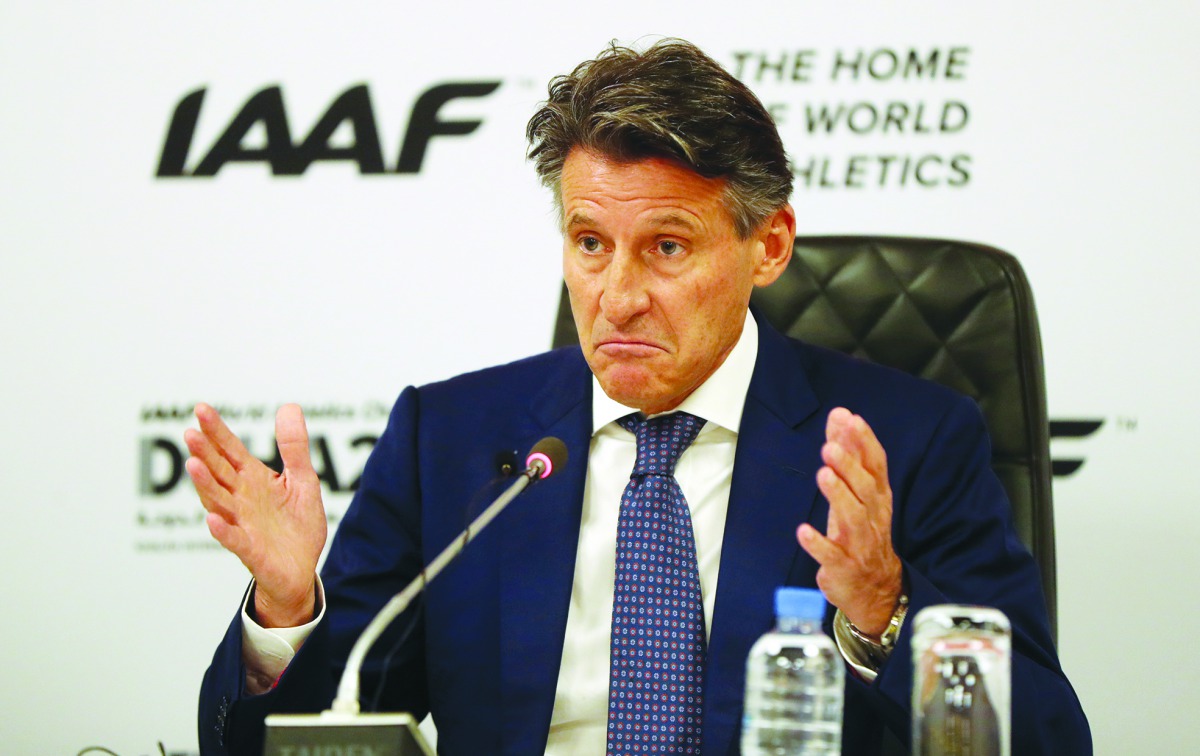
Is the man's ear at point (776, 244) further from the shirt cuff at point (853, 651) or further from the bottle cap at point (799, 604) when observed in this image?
the bottle cap at point (799, 604)

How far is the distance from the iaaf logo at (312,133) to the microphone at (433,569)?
5.15ft

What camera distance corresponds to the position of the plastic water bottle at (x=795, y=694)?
1615 mm

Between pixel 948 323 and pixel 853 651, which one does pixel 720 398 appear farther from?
pixel 853 651

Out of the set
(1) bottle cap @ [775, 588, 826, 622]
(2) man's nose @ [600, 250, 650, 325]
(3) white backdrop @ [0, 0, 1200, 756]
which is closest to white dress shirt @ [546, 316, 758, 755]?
(2) man's nose @ [600, 250, 650, 325]

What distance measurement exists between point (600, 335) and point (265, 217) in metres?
1.42

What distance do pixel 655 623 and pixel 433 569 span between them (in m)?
0.56

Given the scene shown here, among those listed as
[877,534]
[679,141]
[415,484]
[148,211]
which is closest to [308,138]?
[148,211]

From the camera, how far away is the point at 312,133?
3217 millimetres

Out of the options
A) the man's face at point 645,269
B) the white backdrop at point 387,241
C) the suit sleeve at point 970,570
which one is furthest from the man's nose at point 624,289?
the white backdrop at point 387,241

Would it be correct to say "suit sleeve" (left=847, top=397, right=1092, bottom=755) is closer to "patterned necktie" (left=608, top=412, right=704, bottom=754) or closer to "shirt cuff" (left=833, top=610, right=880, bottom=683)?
"shirt cuff" (left=833, top=610, right=880, bottom=683)

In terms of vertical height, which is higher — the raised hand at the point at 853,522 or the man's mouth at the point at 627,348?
the man's mouth at the point at 627,348

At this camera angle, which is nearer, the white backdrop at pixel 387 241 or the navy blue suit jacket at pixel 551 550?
the navy blue suit jacket at pixel 551 550

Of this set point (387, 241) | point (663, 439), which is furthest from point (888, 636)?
point (387, 241)

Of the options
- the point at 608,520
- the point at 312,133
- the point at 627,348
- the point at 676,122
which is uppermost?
the point at 312,133
